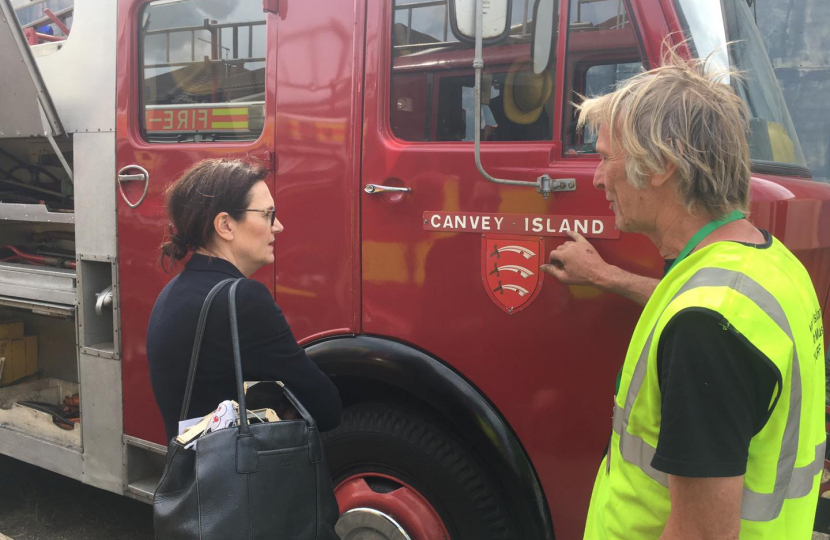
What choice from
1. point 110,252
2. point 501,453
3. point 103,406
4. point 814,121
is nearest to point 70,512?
point 103,406

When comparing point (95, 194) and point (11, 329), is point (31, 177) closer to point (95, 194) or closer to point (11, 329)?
point (11, 329)

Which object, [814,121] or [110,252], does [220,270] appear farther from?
[814,121]

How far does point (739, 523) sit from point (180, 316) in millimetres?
1180

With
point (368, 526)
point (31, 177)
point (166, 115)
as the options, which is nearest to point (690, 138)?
point (368, 526)

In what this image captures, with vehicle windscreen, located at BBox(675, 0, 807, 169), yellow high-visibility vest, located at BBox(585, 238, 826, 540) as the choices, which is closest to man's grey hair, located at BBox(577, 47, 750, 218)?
yellow high-visibility vest, located at BBox(585, 238, 826, 540)

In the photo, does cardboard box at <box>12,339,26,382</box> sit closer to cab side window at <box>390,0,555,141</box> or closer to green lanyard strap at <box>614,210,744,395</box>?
cab side window at <box>390,0,555,141</box>

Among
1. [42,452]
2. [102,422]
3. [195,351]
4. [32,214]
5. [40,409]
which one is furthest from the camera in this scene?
[40,409]

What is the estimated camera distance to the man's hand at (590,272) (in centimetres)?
180

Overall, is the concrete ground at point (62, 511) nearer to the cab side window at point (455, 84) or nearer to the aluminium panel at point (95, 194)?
the aluminium panel at point (95, 194)

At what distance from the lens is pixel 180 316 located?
1.55 metres

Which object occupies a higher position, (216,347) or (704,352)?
(704,352)

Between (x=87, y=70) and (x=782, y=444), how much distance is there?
3010 mm

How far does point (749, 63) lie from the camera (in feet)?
7.09

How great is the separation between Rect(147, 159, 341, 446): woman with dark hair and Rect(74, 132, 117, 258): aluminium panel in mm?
1394
